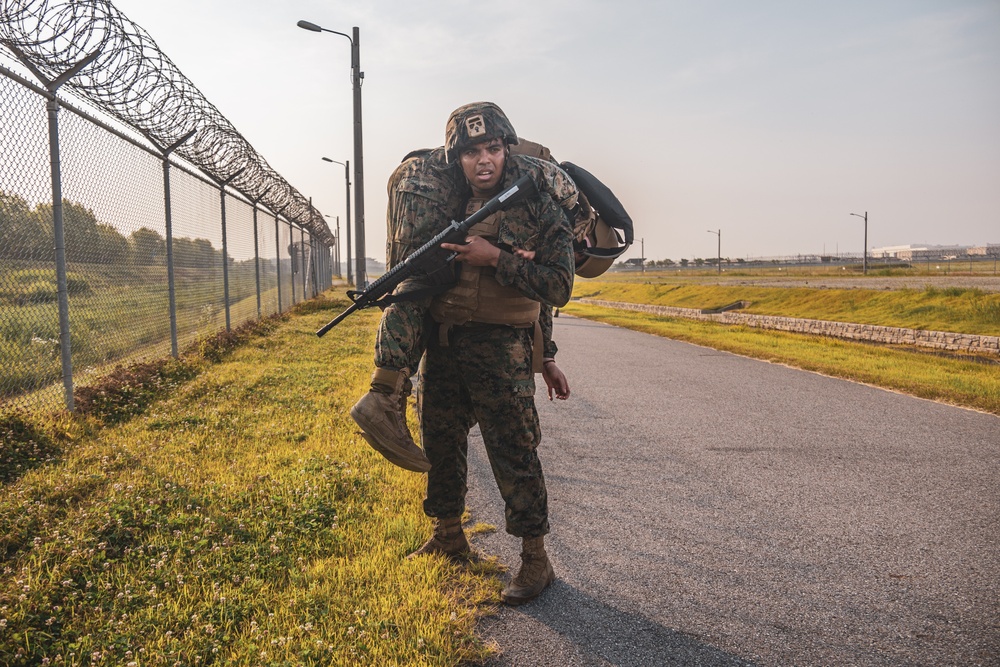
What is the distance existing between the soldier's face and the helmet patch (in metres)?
0.05

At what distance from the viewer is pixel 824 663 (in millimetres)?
2230

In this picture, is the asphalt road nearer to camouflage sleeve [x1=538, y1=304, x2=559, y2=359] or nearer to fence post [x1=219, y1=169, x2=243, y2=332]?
camouflage sleeve [x1=538, y1=304, x2=559, y2=359]

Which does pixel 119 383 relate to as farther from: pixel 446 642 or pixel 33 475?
pixel 446 642

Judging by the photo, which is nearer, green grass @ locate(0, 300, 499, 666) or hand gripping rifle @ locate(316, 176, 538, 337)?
green grass @ locate(0, 300, 499, 666)

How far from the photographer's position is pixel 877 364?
9.99 m

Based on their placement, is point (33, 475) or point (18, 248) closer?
point (33, 475)

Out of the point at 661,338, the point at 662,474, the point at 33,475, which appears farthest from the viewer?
the point at 661,338

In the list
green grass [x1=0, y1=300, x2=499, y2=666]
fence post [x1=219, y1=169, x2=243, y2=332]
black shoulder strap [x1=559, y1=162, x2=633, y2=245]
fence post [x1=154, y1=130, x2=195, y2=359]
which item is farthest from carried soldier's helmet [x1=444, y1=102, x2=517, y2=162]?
fence post [x1=219, y1=169, x2=243, y2=332]

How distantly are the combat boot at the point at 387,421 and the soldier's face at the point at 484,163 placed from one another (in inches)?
33.1

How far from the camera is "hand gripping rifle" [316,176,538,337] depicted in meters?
2.62

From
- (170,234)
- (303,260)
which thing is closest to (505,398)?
(170,234)

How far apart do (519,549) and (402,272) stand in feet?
4.69

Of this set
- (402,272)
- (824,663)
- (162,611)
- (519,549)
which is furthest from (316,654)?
(824,663)

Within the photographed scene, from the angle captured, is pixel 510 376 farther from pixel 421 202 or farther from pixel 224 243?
pixel 224 243
